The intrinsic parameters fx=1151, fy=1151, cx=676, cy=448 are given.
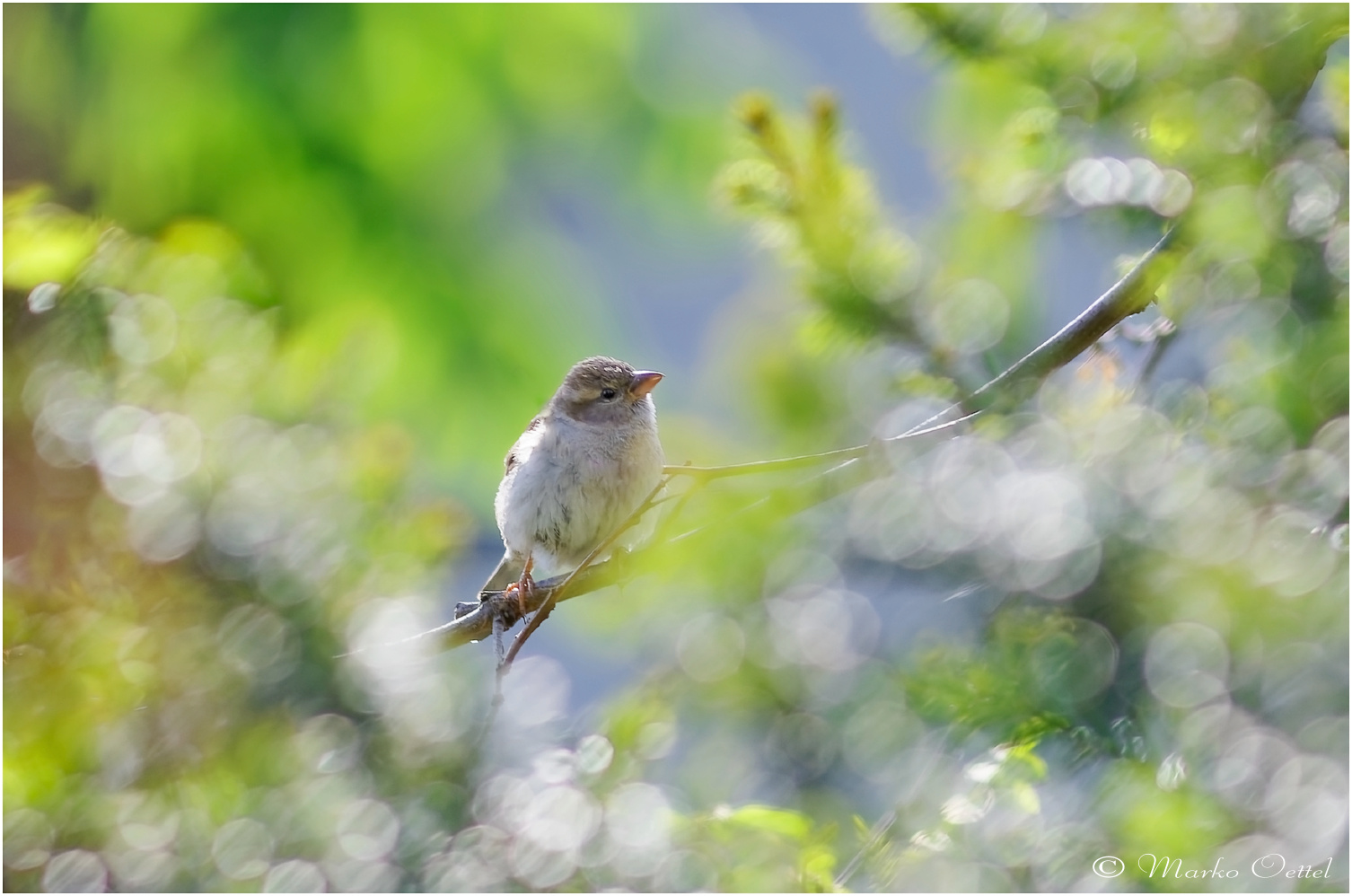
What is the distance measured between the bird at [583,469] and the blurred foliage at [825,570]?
161cm

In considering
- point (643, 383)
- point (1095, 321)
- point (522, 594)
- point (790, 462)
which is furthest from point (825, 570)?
point (643, 383)

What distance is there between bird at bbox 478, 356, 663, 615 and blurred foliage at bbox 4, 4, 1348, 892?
5.27 feet

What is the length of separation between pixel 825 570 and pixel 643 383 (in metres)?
2.53

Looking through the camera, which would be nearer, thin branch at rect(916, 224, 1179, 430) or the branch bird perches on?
the branch bird perches on

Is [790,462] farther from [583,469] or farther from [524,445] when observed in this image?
[524,445]

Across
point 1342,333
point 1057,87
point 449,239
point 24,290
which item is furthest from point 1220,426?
point 449,239

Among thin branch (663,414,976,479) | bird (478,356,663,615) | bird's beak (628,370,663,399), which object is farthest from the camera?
bird's beak (628,370,663,399)

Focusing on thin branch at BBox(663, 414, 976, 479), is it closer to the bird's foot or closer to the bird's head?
the bird's foot

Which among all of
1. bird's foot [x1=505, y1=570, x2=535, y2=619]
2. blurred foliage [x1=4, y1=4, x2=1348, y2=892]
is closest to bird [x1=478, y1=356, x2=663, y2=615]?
bird's foot [x1=505, y1=570, x2=535, y2=619]

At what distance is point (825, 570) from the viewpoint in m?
→ 0.95

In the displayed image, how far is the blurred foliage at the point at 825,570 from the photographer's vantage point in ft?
2.94

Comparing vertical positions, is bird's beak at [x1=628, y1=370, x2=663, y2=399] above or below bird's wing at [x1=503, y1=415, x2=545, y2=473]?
above

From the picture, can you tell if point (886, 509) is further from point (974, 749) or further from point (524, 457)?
point (524, 457)

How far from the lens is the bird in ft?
10.8
